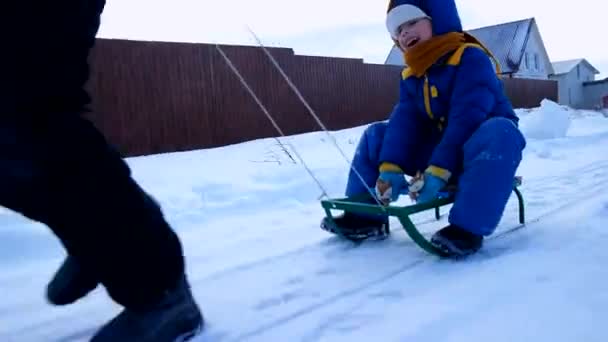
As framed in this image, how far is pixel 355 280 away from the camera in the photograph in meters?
1.52

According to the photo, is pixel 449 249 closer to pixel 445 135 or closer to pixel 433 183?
pixel 433 183

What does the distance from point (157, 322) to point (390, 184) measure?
3.43ft

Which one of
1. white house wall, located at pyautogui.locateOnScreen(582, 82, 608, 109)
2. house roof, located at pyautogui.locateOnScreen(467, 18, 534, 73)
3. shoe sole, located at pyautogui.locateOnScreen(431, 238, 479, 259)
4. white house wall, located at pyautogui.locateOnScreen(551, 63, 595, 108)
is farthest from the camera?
white house wall, located at pyautogui.locateOnScreen(582, 82, 608, 109)

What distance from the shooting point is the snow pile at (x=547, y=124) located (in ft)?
23.3

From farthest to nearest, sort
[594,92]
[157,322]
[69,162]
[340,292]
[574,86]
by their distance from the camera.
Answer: [594,92]
[574,86]
[340,292]
[157,322]
[69,162]

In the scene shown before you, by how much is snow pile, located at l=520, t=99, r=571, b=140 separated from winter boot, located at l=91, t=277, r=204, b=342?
268 inches

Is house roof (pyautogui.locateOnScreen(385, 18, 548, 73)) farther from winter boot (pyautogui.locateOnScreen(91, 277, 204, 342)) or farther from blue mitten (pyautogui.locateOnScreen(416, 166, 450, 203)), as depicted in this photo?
winter boot (pyautogui.locateOnScreen(91, 277, 204, 342))

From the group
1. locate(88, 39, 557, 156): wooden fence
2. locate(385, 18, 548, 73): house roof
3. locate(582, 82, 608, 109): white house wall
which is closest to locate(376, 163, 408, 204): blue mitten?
locate(88, 39, 557, 156): wooden fence

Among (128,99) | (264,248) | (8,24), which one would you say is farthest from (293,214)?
(128,99)

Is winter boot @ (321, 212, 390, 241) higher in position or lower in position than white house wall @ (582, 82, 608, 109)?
higher

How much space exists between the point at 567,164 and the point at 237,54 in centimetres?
531

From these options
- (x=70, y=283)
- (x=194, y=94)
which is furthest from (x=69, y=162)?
(x=194, y=94)

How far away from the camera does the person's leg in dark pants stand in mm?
910

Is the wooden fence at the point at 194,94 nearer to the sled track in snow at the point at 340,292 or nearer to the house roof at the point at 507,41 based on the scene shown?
the sled track in snow at the point at 340,292
